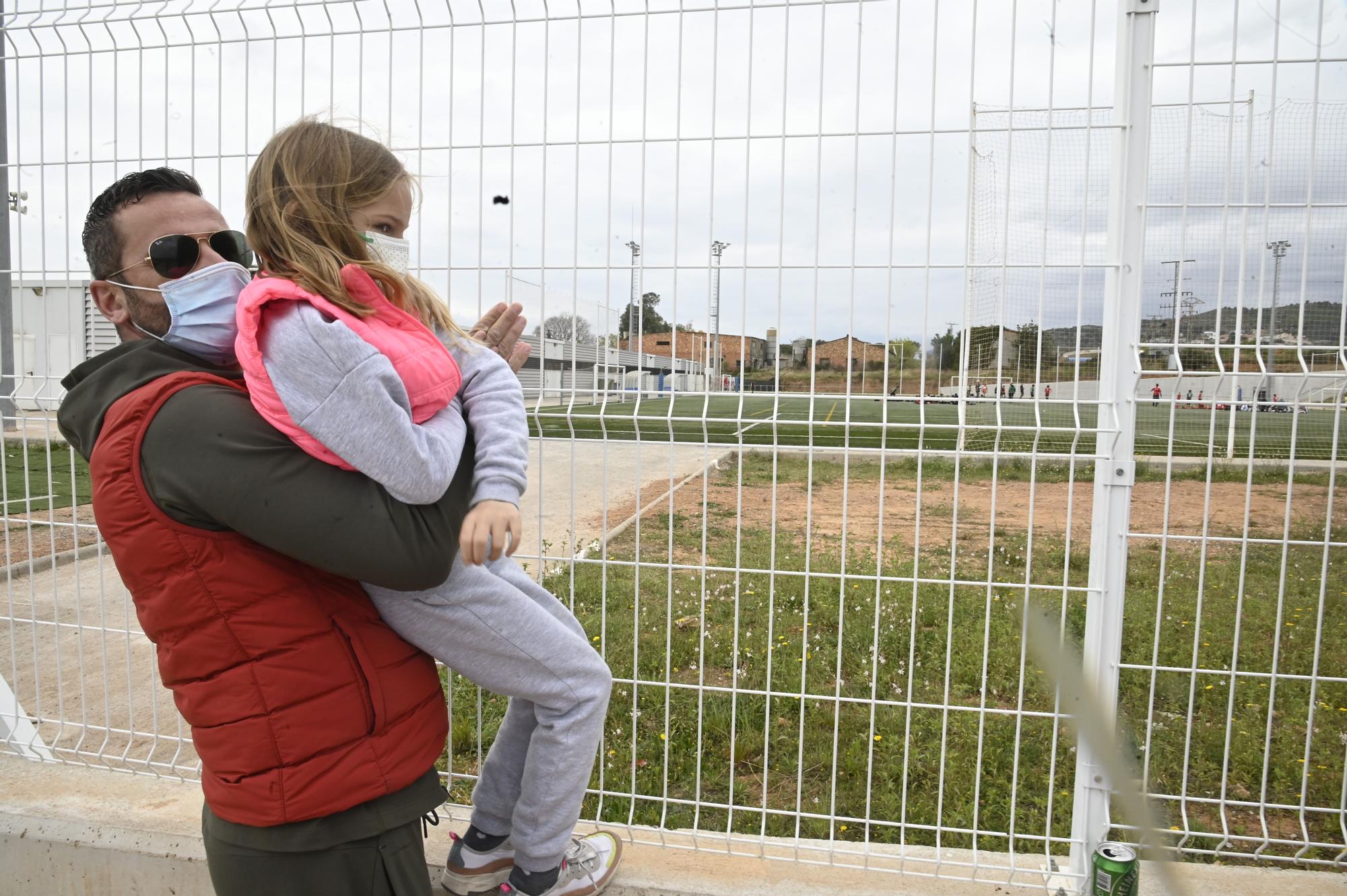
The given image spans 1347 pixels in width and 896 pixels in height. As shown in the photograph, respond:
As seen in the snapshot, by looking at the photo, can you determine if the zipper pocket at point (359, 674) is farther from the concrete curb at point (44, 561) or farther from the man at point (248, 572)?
the concrete curb at point (44, 561)

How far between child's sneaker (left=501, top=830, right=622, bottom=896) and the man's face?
1.38 metres

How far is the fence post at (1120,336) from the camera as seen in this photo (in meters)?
2.13

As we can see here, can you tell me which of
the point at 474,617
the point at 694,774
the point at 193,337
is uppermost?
the point at 193,337

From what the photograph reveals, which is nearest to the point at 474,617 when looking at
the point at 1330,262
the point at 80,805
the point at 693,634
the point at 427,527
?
the point at 427,527

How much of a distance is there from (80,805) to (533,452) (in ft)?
12.8

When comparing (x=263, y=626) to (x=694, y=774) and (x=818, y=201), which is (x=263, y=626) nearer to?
(x=818, y=201)

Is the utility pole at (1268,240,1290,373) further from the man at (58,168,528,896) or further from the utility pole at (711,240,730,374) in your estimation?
the man at (58,168,528,896)

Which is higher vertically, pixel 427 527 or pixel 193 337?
pixel 193 337

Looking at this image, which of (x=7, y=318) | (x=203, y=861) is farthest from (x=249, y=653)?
(x=7, y=318)

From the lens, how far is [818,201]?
89.4 inches

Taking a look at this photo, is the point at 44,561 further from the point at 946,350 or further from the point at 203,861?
the point at 946,350

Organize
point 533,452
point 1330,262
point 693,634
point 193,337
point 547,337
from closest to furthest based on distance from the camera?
point 193,337, point 1330,262, point 547,337, point 693,634, point 533,452

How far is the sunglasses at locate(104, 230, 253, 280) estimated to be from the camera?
1516 millimetres

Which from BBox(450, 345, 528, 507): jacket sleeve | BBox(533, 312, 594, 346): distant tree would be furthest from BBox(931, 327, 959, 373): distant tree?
BBox(450, 345, 528, 507): jacket sleeve
